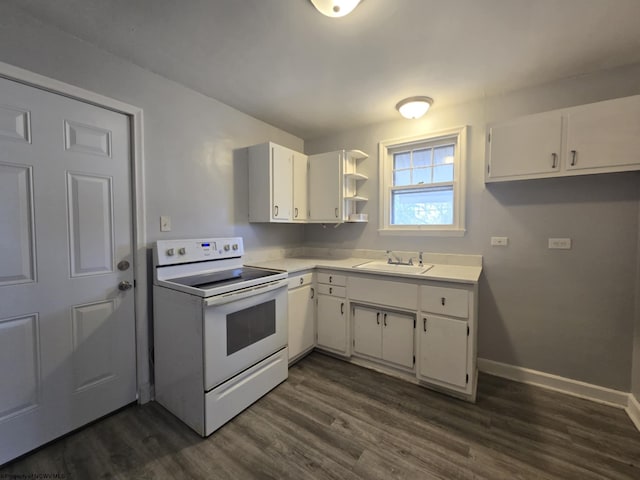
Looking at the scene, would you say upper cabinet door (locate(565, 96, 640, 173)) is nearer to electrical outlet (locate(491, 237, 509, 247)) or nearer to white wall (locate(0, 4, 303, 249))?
electrical outlet (locate(491, 237, 509, 247))

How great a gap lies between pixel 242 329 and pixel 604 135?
9.16 feet

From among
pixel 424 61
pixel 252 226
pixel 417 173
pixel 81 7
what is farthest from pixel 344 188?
pixel 81 7

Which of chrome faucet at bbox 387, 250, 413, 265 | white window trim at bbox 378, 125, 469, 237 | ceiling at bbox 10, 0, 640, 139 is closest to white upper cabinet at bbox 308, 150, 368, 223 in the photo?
white window trim at bbox 378, 125, 469, 237

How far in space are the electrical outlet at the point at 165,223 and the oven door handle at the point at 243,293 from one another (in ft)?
2.67

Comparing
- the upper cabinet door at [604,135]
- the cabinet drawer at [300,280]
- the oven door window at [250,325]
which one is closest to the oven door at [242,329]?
the oven door window at [250,325]

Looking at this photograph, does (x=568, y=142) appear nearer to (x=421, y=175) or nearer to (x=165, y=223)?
(x=421, y=175)

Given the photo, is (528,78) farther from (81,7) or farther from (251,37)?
(81,7)

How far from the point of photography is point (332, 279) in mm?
2590

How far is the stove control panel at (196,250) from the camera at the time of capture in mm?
1952

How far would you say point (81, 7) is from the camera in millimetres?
1397

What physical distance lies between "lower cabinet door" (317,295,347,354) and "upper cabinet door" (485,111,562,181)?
5.62 feet

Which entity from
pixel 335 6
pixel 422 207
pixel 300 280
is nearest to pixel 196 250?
pixel 300 280

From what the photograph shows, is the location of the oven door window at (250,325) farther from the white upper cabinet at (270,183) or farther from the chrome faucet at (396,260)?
the chrome faucet at (396,260)

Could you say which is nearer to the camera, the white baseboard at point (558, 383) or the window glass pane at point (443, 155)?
the white baseboard at point (558, 383)
